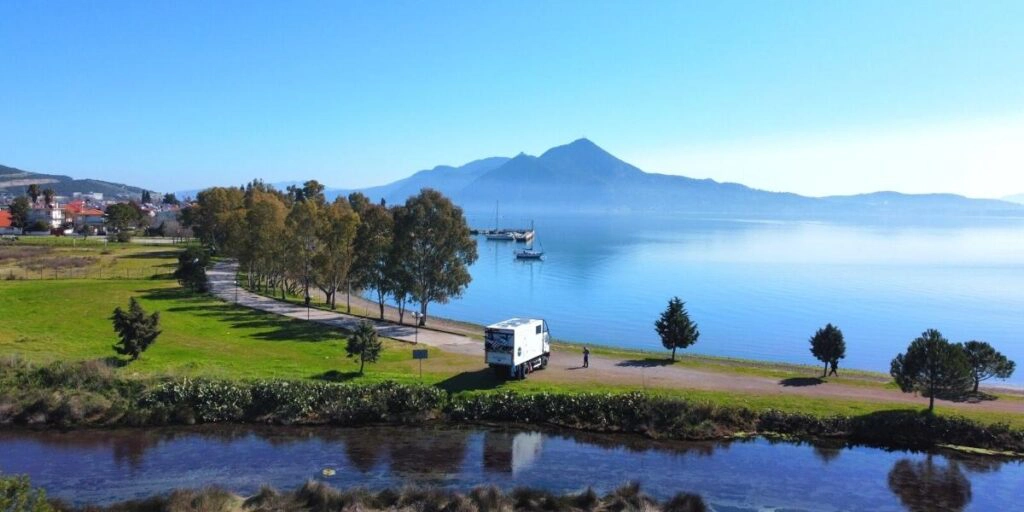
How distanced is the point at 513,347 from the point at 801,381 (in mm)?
16454

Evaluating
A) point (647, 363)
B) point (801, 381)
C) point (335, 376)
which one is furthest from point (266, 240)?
point (801, 381)

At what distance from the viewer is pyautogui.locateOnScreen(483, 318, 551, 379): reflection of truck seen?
34.3 metres

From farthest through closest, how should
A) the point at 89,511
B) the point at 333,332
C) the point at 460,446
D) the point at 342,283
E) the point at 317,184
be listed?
1. the point at 317,184
2. the point at 342,283
3. the point at 333,332
4. the point at 460,446
5. the point at 89,511

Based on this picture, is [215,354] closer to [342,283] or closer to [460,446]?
[460,446]

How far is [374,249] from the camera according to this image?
54.6m

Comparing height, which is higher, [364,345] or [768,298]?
[364,345]

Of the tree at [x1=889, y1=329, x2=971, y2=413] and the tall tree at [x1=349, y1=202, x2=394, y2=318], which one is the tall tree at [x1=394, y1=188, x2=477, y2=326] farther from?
the tree at [x1=889, y1=329, x2=971, y2=413]

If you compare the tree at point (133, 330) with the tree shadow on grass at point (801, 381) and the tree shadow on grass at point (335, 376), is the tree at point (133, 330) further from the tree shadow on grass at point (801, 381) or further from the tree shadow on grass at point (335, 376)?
the tree shadow on grass at point (801, 381)

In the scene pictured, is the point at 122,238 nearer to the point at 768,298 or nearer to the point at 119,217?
the point at 119,217

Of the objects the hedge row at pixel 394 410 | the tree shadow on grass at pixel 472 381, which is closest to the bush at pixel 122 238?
the hedge row at pixel 394 410

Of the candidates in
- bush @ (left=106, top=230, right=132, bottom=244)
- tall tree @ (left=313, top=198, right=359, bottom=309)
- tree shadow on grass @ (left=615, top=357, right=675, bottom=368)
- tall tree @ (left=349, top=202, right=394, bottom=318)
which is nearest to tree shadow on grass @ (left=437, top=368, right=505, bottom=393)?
tree shadow on grass @ (left=615, top=357, right=675, bottom=368)

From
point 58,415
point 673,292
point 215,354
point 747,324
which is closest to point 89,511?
point 58,415

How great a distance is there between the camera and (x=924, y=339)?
3133 centimetres

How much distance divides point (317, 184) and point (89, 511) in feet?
395
